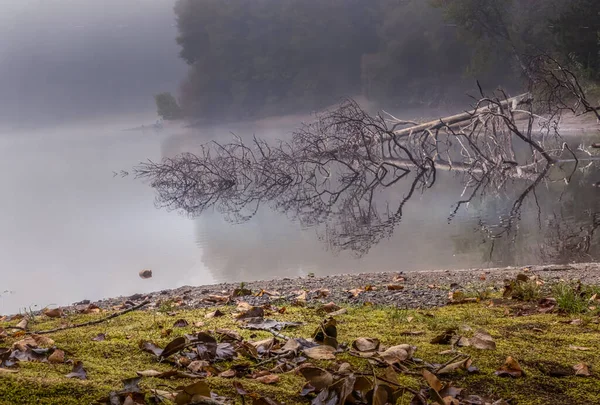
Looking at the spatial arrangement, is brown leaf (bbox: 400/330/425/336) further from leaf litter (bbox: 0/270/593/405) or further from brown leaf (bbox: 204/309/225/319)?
brown leaf (bbox: 204/309/225/319)

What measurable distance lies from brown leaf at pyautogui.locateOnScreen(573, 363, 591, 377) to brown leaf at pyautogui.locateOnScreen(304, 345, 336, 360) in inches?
23.3

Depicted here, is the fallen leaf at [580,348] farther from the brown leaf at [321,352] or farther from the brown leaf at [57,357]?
the brown leaf at [57,357]

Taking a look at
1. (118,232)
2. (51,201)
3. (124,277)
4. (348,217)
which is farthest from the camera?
(51,201)

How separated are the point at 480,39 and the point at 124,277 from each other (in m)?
17.7

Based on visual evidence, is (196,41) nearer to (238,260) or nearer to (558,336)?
(238,260)

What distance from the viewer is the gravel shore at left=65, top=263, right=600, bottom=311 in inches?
128

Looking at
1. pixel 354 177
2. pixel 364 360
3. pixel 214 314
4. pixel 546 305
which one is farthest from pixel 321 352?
pixel 354 177

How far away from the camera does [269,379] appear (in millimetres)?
1518

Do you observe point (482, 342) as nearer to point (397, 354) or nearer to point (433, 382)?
point (397, 354)

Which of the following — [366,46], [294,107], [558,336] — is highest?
[366,46]

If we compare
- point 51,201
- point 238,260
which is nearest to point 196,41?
point 51,201

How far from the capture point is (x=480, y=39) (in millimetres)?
21109

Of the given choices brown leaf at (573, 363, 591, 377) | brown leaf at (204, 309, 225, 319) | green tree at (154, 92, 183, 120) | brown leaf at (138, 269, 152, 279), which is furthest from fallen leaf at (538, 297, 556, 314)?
green tree at (154, 92, 183, 120)

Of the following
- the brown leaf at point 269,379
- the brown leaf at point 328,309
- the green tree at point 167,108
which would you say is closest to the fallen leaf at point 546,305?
the brown leaf at point 328,309
